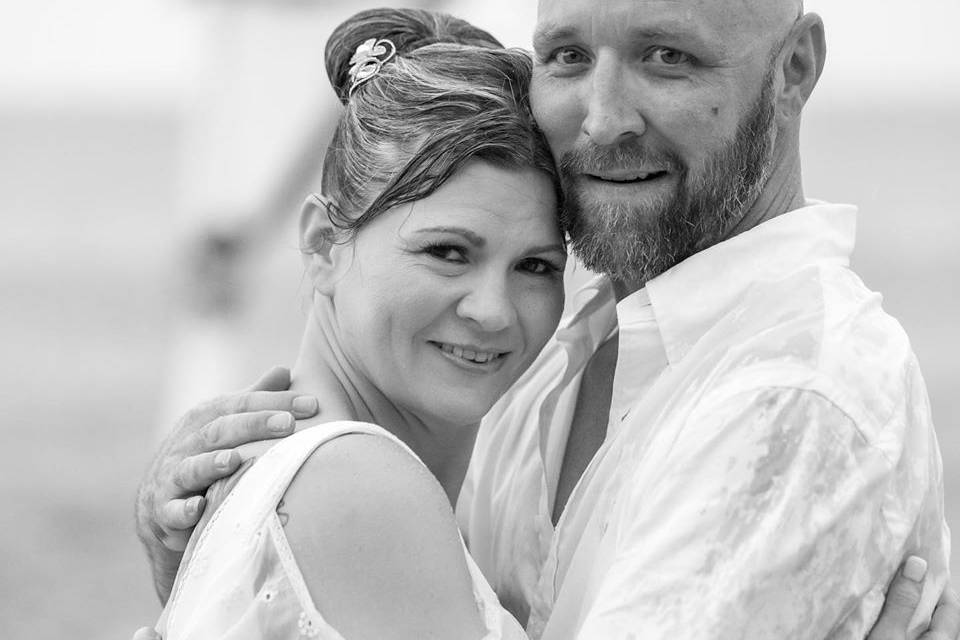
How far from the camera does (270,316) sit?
1262 centimetres

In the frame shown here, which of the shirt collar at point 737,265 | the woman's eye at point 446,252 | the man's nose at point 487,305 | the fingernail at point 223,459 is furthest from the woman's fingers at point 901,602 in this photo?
the fingernail at point 223,459

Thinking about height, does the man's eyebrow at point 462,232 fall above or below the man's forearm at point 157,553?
above

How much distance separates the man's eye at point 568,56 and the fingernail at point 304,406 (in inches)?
26.9

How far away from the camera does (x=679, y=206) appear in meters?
2.22

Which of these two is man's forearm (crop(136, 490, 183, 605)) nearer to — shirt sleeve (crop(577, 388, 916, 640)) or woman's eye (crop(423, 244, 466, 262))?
woman's eye (crop(423, 244, 466, 262))

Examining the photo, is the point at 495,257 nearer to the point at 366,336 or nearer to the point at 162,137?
the point at 366,336

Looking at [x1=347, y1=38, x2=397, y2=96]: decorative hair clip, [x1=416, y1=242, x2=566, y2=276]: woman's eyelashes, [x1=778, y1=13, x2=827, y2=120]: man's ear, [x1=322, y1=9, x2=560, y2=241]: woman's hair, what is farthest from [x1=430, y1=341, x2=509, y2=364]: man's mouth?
[x1=778, y1=13, x2=827, y2=120]: man's ear

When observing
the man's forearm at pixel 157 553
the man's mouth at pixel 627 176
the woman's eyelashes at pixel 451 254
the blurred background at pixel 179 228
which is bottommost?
the blurred background at pixel 179 228

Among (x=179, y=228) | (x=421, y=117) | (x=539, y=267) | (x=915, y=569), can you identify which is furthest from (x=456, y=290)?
(x=179, y=228)

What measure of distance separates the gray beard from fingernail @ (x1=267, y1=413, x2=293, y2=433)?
0.57m

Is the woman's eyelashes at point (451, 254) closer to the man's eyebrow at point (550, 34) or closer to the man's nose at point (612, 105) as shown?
the man's nose at point (612, 105)

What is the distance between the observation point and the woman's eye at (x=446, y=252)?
7.28 ft

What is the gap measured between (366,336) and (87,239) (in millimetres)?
17746

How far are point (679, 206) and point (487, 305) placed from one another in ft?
1.13
